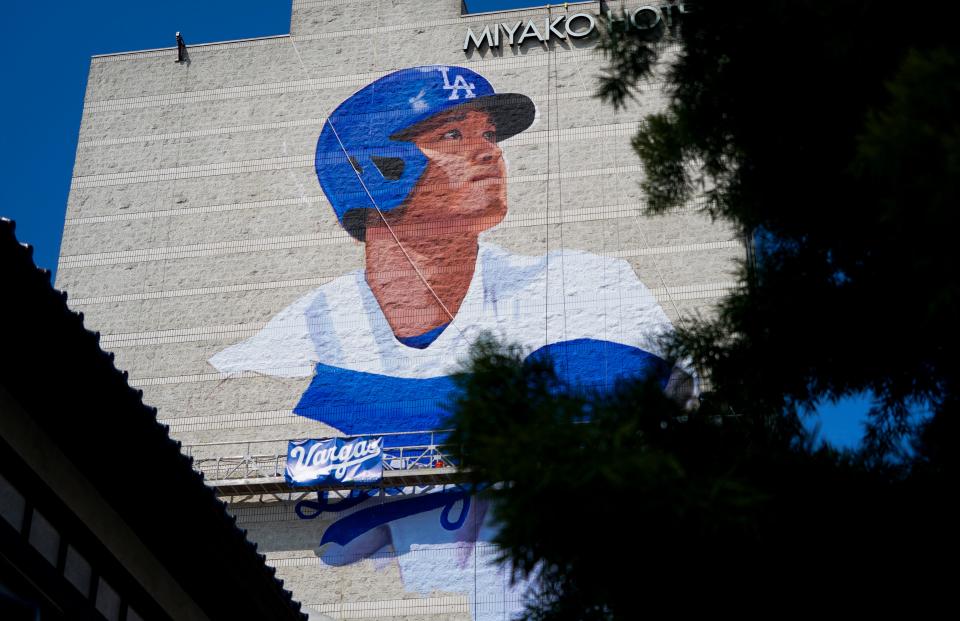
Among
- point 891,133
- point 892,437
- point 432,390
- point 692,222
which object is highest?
point 891,133

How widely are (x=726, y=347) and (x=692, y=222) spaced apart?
24793 mm

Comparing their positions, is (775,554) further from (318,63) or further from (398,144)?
(318,63)

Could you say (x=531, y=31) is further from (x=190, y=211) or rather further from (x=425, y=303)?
(x=190, y=211)

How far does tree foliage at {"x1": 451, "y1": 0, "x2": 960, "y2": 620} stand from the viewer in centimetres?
755

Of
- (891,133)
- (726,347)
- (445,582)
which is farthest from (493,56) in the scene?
(891,133)

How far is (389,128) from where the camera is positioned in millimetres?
36531

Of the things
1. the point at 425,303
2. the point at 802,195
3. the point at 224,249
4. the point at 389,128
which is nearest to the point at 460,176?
the point at 389,128

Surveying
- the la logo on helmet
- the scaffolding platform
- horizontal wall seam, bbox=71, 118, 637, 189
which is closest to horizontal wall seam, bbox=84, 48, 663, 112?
the la logo on helmet

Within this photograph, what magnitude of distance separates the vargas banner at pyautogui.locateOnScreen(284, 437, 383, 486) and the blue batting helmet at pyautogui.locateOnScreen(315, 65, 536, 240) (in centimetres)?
620

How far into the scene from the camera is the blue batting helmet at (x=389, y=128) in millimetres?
35688

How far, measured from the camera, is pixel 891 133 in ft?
23.2

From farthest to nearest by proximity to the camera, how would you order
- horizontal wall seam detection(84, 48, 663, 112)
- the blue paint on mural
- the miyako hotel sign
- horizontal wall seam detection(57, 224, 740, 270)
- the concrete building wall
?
the miyako hotel sign, horizontal wall seam detection(84, 48, 663, 112), horizontal wall seam detection(57, 224, 740, 270), the concrete building wall, the blue paint on mural

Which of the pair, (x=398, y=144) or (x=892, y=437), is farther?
(x=398, y=144)

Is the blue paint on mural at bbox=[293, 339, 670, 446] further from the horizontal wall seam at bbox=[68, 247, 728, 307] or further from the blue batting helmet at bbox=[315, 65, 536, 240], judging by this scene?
the blue batting helmet at bbox=[315, 65, 536, 240]
